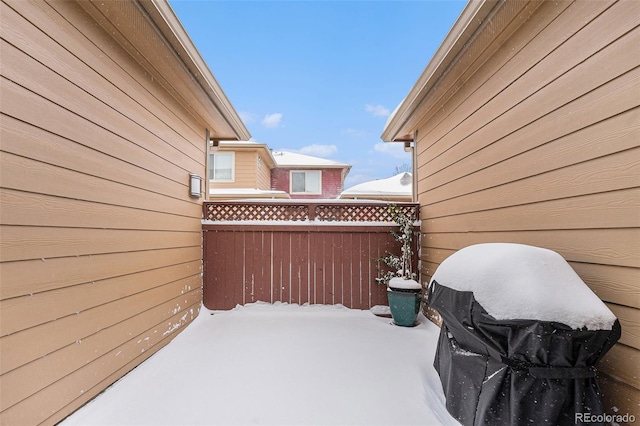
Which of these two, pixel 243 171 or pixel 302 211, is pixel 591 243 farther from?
pixel 243 171

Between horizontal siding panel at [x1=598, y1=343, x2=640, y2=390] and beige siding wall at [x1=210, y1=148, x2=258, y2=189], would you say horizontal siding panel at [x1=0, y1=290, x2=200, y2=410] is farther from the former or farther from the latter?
beige siding wall at [x1=210, y1=148, x2=258, y2=189]

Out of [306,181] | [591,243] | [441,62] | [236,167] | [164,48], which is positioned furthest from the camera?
[306,181]

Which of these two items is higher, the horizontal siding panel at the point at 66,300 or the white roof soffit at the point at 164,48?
the white roof soffit at the point at 164,48

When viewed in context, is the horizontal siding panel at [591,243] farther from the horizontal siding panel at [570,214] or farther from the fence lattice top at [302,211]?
the fence lattice top at [302,211]

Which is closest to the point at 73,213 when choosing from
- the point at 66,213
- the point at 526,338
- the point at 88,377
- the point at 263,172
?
the point at 66,213

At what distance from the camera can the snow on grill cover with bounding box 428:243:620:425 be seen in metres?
1.24

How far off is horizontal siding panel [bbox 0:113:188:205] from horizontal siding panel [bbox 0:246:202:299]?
57cm

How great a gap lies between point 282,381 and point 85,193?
188 centimetres

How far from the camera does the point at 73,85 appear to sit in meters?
1.84

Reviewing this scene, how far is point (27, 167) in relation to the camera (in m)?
1.52

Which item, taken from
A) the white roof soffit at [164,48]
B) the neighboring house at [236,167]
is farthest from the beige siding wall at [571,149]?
the neighboring house at [236,167]

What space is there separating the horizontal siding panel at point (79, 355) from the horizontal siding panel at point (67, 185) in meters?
0.91

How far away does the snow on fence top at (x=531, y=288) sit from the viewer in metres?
1.24

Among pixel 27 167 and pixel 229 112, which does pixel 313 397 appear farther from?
pixel 229 112
